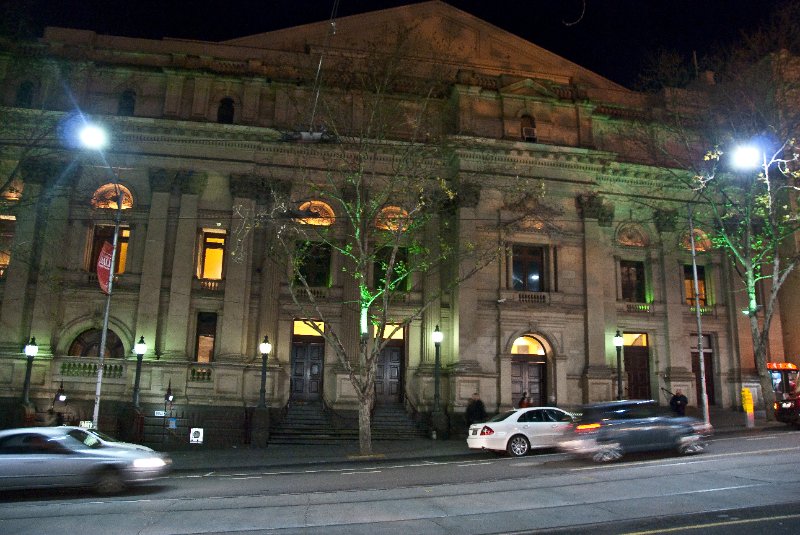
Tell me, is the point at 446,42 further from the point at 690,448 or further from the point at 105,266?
the point at 690,448

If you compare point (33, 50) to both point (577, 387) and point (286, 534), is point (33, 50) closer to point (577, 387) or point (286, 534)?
point (286, 534)

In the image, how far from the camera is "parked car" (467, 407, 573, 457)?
62.0 feet

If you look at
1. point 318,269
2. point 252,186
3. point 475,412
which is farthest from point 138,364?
point 475,412

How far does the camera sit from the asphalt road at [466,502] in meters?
8.91

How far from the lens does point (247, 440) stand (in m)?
24.8

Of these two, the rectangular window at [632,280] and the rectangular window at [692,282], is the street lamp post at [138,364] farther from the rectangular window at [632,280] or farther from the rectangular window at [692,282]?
the rectangular window at [692,282]

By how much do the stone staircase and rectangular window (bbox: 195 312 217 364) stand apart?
14.7ft

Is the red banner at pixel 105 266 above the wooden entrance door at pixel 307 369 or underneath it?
above

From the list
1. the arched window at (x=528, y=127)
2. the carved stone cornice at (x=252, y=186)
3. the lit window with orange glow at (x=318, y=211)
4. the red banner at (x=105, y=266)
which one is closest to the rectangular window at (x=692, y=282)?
the arched window at (x=528, y=127)

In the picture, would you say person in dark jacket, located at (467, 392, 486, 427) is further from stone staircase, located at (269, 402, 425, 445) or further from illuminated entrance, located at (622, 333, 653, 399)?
illuminated entrance, located at (622, 333, 653, 399)

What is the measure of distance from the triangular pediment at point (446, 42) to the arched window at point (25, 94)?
9242mm

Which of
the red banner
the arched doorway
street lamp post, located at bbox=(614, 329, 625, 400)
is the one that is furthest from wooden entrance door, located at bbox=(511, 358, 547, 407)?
the red banner

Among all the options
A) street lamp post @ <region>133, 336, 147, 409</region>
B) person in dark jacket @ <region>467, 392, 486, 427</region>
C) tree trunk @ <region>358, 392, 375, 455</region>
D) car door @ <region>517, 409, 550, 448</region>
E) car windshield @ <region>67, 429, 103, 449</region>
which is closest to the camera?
car windshield @ <region>67, 429, 103, 449</region>

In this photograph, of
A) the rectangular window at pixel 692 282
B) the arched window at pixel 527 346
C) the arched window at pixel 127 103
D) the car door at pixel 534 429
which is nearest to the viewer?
the car door at pixel 534 429
